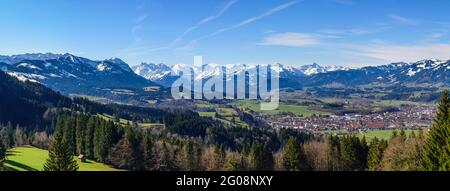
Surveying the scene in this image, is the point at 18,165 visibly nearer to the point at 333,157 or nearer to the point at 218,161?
the point at 218,161

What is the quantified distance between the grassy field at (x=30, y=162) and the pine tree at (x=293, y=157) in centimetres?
3490

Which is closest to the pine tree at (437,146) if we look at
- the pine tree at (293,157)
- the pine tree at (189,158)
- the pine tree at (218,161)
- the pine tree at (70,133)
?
the pine tree at (293,157)

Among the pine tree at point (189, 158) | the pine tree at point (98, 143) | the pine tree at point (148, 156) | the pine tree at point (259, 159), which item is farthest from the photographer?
the pine tree at point (98, 143)

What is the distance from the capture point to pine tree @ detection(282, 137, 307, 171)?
8331 cm

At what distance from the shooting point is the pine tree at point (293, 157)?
8331cm

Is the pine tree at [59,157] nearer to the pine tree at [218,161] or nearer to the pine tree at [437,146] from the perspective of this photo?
the pine tree at [218,161]

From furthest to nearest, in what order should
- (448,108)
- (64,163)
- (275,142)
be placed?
1. (275,142)
2. (64,163)
3. (448,108)

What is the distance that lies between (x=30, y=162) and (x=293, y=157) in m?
50.0

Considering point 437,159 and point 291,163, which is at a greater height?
point 437,159

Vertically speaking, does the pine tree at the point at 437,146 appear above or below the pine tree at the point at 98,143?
above
